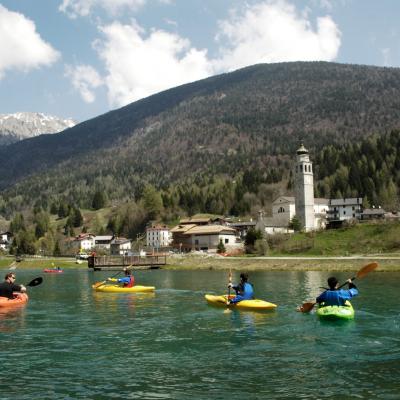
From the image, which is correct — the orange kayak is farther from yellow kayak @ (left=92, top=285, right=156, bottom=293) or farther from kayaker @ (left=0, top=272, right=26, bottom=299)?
yellow kayak @ (left=92, top=285, right=156, bottom=293)

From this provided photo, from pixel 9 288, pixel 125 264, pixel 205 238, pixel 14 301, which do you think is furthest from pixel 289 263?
pixel 205 238

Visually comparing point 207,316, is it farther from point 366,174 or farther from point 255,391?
point 366,174

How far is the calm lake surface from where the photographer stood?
16.8 metres

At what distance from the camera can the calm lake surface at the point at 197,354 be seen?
16.8 m

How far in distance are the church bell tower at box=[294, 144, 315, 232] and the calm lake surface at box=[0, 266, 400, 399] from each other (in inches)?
4832

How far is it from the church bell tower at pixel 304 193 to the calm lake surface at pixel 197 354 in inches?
4832

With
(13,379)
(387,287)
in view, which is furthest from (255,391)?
(387,287)

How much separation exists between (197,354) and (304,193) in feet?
465

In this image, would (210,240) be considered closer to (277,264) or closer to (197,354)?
(277,264)

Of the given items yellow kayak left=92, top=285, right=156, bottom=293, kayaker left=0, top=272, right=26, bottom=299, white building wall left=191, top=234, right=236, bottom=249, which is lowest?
yellow kayak left=92, top=285, right=156, bottom=293

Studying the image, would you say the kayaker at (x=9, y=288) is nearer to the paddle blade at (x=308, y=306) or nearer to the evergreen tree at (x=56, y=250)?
the paddle blade at (x=308, y=306)

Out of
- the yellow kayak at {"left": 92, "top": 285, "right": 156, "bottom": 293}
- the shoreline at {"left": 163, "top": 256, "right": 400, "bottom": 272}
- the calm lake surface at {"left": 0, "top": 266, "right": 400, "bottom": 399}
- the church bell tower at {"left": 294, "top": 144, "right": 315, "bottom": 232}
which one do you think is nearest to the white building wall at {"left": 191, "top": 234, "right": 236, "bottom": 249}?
the church bell tower at {"left": 294, "top": 144, "right": 315, "bottom": 232}

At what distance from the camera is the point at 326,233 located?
384 feet

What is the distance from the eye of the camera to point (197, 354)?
72.3 feet
